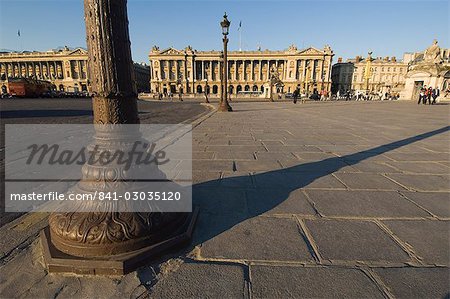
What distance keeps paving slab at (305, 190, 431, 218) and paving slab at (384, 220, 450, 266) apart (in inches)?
5.8

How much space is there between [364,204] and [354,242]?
82cm

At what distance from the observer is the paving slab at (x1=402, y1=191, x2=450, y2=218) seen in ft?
8.13

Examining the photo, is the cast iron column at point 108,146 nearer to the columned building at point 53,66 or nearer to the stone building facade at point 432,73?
the stone building facade at point 432,73

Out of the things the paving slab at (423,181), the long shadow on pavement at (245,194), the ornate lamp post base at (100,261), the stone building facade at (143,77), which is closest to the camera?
the ornate lamp post base at (100,261)

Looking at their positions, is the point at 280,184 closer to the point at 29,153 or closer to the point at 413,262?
the point at 413,262

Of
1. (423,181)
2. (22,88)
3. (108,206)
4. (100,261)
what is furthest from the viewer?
(22,88)

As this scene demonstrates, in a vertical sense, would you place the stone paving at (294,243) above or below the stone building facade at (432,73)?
below

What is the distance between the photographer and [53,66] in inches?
3516

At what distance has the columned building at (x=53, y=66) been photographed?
85312mm

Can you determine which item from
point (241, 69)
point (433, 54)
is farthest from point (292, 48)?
point (433, 54)

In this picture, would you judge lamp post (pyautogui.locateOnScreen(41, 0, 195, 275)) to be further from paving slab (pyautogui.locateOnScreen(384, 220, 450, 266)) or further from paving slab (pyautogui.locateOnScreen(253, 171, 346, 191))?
paving slab (pyautogui.locateOnScreen(384, 220, 450, 266))

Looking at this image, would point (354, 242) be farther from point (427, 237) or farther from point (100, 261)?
point (100, 261)

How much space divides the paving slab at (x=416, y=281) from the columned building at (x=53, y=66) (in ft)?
320

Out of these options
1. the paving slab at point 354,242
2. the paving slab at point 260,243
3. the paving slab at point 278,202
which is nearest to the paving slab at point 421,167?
the paving slab at point 278,202
